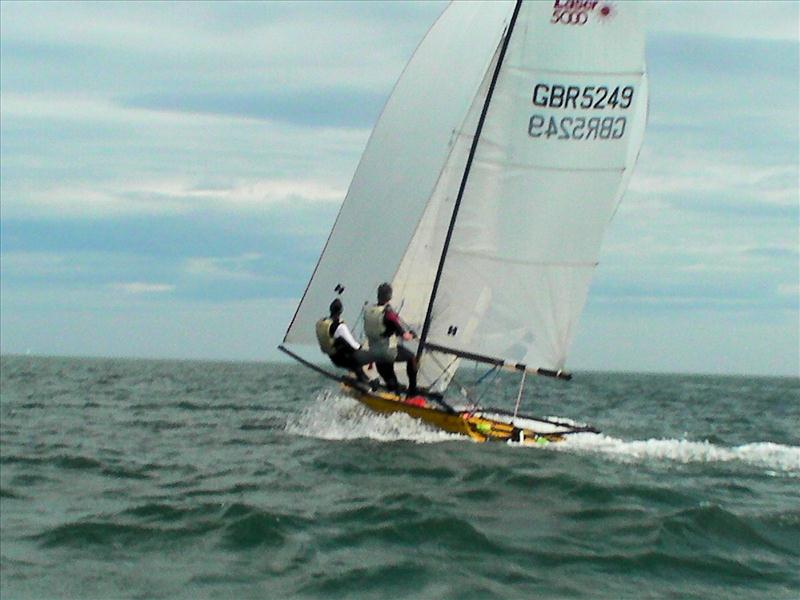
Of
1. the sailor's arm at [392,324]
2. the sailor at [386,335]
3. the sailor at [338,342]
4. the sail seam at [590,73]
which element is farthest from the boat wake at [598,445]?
the sail seam at [590,73]

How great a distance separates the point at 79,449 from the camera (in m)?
12.4

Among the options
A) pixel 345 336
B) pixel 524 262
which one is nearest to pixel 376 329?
pixel 345 336

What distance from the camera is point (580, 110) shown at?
47.7 feet

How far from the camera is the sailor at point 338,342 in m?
14.2

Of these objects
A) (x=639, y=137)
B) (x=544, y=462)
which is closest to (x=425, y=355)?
(x=544, y=462)

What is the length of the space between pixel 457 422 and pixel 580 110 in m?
4.14

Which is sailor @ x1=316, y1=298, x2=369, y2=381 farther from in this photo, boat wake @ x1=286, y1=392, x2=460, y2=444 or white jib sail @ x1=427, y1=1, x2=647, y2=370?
white jib sail @ x1=427, y1=1, x2=647, y2=370

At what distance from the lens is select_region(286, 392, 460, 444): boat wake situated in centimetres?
1402

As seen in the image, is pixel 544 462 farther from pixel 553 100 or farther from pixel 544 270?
pixel 553 100

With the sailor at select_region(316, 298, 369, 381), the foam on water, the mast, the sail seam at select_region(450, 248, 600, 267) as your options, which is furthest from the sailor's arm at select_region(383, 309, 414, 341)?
the foam on water

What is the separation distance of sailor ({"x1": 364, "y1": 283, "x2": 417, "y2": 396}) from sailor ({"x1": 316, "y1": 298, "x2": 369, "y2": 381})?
21cm

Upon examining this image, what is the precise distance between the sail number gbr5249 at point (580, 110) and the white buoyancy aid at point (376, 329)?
2973mm

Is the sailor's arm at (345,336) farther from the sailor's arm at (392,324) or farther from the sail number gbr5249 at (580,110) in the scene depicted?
the sail number gbr5249 at (580,110)

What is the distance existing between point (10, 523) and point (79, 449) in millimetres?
4093
